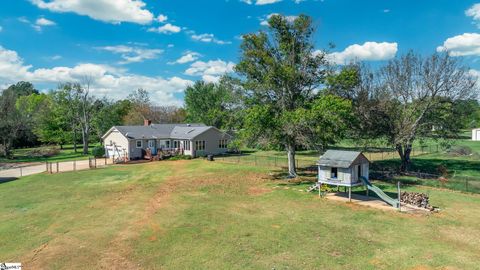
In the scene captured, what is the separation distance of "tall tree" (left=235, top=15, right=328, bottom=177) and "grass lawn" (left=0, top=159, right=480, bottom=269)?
7.25 meters

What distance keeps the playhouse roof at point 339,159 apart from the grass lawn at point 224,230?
234 centimetres

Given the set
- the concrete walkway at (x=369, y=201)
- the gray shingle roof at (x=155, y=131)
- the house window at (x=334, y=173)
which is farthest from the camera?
the gray shingle roof at (x=155, y=131)

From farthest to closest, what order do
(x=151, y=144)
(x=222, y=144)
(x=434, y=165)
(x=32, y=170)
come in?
1. (x=222, y=144)
2. (x=151, y=144)
3. (x=32, y=170)
4. (x=434, y=165)

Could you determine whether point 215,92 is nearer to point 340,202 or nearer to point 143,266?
point 340,202

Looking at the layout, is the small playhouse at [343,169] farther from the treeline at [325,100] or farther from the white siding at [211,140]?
the white siding at [211,140]

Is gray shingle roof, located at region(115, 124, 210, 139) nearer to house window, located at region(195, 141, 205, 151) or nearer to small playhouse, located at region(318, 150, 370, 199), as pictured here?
house window, located at region(195, 141, 205, 151)

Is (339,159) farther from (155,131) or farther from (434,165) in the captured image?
(155,131)

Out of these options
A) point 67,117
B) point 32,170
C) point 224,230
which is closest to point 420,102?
point 224,230

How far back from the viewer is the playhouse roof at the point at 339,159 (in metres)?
19.9

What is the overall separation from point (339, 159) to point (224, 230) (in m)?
9.56

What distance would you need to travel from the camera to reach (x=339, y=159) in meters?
20.5

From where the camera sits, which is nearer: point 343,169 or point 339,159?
point 343,169

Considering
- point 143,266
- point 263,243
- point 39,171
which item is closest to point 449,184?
point 263,243

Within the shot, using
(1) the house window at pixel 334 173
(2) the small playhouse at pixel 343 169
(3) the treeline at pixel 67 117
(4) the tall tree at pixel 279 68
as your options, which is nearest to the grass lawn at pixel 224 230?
(2) the small playhouse at pixel 343 169
